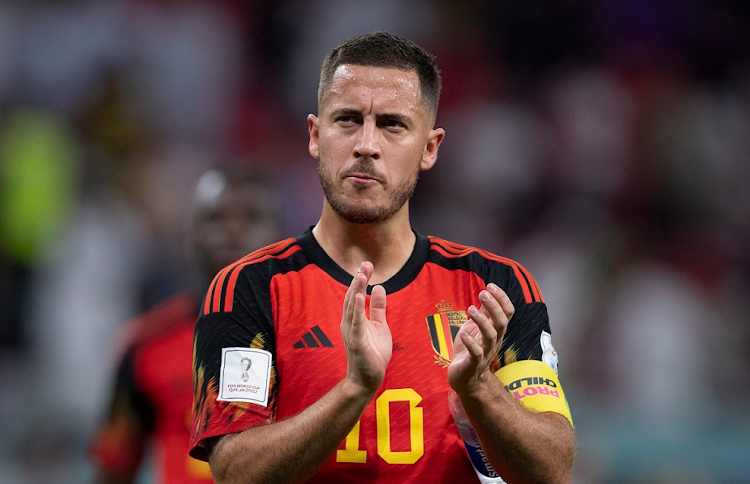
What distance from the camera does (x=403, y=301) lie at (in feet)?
11.1

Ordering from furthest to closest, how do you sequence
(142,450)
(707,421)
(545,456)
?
(707,421)
(142,450)
(545,456)

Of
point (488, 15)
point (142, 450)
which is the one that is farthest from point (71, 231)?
point (488, 15)

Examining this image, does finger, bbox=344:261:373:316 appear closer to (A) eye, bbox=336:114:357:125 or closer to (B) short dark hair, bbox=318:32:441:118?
(A) eye, bbox=336:114:357:125

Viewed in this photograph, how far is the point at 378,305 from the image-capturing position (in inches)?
123

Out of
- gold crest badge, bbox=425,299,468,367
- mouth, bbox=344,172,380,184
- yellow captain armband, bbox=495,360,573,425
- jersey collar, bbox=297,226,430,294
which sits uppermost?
mouth, bbox=344,172,380,184

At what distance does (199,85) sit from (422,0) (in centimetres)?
274

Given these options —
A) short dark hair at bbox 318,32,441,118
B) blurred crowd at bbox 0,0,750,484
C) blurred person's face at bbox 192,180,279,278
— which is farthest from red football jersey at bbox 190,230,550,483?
blurred crowd at bbox 0,0,750,484

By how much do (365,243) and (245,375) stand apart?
0.67 metres

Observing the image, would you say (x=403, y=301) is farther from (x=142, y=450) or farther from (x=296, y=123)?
(x=296, y=123)

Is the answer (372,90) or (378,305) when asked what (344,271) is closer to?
(378,305)

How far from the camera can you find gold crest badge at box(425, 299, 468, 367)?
3303mm

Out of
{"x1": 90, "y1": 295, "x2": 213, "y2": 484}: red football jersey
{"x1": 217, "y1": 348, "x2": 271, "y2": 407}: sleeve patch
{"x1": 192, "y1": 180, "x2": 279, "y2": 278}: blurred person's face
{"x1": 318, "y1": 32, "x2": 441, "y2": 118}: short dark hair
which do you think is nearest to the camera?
A: {"x1": 217, "y1": 348, "x2": 271, "y2": 407}: sleeve patch

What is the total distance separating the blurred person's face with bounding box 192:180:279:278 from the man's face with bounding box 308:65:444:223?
182 cm

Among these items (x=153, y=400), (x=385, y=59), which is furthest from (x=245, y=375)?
(x=153, y=400)
